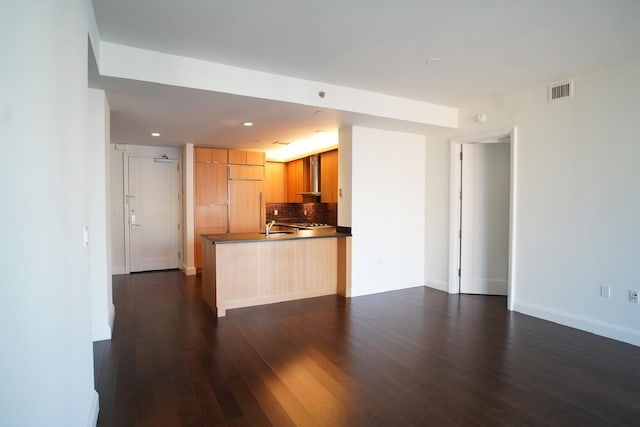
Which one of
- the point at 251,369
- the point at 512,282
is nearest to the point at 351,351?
the point at 251,369

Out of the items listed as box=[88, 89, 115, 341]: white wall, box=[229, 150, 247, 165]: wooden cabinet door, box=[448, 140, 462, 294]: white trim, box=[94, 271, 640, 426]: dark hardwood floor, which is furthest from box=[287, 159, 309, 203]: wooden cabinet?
box=[88, 89, 115, 341]: white wall

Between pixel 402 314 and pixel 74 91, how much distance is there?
378 centimetres

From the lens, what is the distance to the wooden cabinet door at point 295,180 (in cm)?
749

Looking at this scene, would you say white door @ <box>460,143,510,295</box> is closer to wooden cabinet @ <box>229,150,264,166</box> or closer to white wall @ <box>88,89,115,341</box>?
wooden cabinet @ <box>229,150,264,166</box>

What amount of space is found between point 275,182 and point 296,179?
70 centimetres

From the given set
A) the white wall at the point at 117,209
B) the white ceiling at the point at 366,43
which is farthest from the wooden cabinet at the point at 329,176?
the white wall at the point at 117,209

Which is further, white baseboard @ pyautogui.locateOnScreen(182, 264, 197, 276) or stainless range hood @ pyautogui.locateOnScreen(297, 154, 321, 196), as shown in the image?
stainless range hood @ pyautogui.locateOnScreen(297, 154, 321, 196)

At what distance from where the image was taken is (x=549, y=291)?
4035 mm

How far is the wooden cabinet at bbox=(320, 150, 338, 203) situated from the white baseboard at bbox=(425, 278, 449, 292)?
Result: 220cm

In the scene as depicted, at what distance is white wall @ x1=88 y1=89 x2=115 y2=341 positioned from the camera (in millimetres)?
3299

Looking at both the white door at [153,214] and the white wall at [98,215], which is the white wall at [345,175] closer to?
the white wall at [98,215]

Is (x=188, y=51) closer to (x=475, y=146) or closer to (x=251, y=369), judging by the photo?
(x=251, y=369)

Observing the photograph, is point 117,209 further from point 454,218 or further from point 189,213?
point 454,218

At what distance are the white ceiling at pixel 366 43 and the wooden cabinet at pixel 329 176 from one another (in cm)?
204
